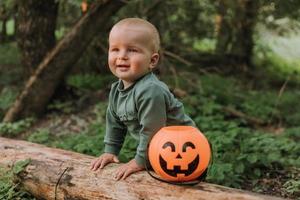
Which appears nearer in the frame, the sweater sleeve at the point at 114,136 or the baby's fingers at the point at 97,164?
the baby's fingers at the point at 97,164

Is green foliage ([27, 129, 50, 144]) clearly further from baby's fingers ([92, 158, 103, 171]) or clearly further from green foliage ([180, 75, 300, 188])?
baby's fingers ([92, 158, 103, 171])

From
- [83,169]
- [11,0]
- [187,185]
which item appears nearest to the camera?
[187,185]

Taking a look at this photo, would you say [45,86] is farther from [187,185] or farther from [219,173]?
[187,185]

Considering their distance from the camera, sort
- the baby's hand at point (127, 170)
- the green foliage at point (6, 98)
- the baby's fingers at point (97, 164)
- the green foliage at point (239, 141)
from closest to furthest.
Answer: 1. the baby's hand at point (127, 170)
2. the baby's fingers at point (97, 164)
3. the green foliage at point (239, 141)
4. the green foliage at point (6, 98)

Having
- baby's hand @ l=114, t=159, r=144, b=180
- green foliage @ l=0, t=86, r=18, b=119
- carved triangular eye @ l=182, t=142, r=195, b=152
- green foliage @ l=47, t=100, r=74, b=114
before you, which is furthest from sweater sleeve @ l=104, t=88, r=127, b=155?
green foliage @ l=0, t=86, r=18, b=119

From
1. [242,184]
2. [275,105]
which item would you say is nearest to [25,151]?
[242,184]

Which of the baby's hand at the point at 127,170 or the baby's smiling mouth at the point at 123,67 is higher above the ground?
the baby's smiling mouth at the point at 123,67

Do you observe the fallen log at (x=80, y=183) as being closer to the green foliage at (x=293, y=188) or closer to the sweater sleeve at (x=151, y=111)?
the sweater sleeve at (x=151, y=111)

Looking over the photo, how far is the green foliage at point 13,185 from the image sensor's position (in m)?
4.20

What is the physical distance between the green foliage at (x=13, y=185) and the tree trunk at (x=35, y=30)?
9.89ft

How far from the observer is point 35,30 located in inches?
275

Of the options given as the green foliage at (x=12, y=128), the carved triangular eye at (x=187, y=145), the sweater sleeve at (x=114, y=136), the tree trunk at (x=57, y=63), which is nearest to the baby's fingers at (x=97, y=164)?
the sweater sleeve at (x=114, y=136)

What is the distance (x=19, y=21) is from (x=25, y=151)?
10.1ft

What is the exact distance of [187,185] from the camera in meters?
3.50
